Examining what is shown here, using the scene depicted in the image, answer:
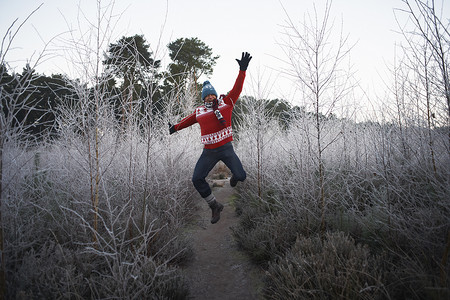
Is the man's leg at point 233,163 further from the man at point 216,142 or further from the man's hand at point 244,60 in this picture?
the man's hand at point 244,60

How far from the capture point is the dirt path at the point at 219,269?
2.64 metres

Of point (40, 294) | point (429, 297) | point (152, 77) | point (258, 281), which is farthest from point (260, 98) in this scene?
point (40, 294)

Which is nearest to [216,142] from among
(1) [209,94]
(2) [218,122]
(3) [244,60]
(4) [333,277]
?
(2) [218,122]

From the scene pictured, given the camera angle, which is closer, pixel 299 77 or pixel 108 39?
pixel 108 39

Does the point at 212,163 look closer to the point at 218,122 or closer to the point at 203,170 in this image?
the point at 203,170

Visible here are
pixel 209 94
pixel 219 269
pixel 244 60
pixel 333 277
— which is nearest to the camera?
pixel 333 277

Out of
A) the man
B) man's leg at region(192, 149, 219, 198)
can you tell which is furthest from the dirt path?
man's leg at region(192, 149, 219, 198)

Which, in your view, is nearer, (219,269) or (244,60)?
(219,269)

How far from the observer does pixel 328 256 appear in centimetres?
225

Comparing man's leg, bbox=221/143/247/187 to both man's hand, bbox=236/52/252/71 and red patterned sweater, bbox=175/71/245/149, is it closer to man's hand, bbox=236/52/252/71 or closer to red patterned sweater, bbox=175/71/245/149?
red patterned sweater, bbox=175/71/245/149

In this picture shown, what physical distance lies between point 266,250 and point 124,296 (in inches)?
73.1

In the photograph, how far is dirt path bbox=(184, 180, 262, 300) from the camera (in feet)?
8.68

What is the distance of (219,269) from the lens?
322 centimetres

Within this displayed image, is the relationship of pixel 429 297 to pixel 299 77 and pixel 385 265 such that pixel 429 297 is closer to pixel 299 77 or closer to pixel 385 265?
pixel 385 265
